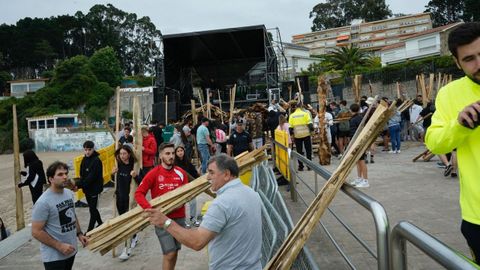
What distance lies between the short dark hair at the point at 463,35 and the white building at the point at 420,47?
47668mm

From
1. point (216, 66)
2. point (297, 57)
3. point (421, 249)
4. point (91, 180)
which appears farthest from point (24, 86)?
point (421, 249)

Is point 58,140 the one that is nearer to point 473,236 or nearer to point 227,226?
point 227,226

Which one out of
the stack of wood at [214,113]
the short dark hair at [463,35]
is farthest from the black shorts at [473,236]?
the stack of wood at [214,113]

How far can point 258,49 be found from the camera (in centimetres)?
2130

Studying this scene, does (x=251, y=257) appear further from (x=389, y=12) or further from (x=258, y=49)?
(x=389, y=12)

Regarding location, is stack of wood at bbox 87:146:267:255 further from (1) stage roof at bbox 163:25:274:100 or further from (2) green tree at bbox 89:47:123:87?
(2) green tree at bbox 89:47:123:87

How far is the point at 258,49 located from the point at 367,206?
64.7 feet

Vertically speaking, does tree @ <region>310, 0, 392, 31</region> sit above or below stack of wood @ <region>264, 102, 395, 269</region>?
above

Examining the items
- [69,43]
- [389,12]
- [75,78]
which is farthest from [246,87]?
[69,43]

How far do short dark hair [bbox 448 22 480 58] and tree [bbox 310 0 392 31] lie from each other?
95422 mm

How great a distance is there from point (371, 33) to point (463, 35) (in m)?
90.7

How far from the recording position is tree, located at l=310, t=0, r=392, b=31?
89.3 meters

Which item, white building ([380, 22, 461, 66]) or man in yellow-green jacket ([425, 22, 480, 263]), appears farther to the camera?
white building ([380, 22, 461, 66])

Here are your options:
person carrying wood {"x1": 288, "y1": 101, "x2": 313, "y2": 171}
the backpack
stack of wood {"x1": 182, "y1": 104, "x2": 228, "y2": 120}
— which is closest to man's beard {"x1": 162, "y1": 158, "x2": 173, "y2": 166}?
person carrying wood {"x1": 288, "y1": 101, "x2": 313, "y2": 171}
